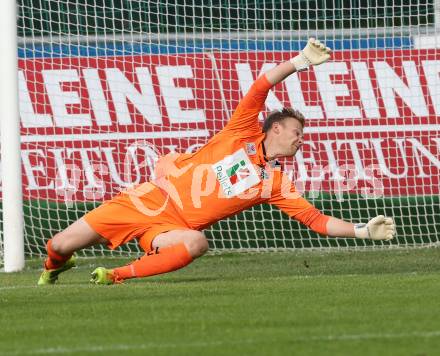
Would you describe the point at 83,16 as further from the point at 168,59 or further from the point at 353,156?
the point at 353,156

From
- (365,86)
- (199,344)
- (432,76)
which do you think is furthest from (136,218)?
(432,76)

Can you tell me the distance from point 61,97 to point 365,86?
3.27 meters

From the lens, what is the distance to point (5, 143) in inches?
435

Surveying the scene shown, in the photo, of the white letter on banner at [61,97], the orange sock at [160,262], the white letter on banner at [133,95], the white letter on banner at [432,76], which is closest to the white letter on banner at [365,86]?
the white letter on banner at [432,76]

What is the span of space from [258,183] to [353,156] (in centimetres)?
449

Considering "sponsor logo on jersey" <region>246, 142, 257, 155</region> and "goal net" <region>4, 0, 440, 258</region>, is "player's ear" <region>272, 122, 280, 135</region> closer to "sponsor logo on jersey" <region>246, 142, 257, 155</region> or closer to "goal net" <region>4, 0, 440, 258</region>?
"sponsor logo on jersey" <region>246, 142, 257, 155</region>

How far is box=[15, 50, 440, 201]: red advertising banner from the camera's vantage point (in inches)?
512

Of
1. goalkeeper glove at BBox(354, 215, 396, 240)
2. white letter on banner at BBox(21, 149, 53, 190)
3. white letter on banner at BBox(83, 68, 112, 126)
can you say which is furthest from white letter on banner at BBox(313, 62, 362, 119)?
goalkeeper glove at BBox(354, 215, 396, 240)

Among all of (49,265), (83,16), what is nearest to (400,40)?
(83,16)

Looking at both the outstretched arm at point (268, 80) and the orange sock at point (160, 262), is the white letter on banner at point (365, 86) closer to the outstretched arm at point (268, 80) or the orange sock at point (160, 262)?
the outstretched arm at point (268, 80)

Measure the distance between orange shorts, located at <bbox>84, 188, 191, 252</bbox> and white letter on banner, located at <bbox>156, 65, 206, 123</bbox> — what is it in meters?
4.23

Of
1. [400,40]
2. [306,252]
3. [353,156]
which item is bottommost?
[306,252]

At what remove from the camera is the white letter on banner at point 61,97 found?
12992 millimetres

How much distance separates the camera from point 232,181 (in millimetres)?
8938
